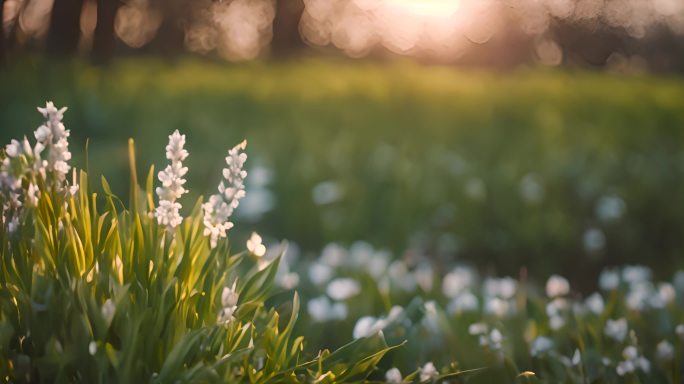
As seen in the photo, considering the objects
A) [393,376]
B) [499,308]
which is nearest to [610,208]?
[499,308]

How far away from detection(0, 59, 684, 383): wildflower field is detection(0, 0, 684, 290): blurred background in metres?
0.03

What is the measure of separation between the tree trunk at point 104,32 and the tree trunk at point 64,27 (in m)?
0.28

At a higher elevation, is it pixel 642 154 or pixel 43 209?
pixel 43 209

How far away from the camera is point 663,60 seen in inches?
583

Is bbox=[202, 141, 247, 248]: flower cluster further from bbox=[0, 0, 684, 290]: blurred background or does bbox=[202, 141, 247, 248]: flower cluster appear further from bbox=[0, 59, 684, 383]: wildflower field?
bbox=[0, 0, 684, 290]: blurred background

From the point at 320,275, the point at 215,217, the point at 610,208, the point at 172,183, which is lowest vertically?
the point at 610,208

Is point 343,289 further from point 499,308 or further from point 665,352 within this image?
point 665,352

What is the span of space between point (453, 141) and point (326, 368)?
16.9 feet

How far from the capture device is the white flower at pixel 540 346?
8.23ft

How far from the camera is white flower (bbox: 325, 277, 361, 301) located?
319 cm

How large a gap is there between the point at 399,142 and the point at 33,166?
5027 millimetres

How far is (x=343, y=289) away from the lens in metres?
3.23

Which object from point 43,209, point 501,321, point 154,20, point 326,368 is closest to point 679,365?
point 501,321

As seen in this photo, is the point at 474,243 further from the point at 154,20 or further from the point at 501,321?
the point at 154,20
